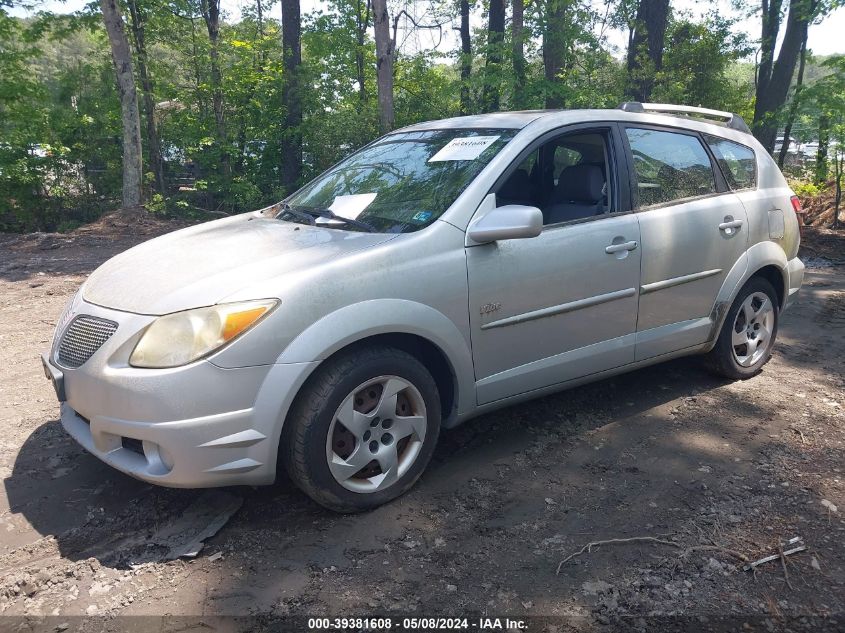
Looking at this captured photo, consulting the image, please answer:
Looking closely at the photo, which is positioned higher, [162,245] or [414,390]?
[162,245]

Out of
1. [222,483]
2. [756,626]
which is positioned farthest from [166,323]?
[756,626]

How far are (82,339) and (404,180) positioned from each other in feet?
6.03

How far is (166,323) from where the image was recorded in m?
2.81

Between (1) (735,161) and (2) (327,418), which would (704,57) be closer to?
(1) (735,161)

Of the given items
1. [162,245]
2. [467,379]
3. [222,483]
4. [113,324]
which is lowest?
[222,483]

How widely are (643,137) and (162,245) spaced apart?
9.73 feet

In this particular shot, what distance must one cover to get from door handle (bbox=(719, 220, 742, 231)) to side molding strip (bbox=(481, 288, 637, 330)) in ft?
3.02

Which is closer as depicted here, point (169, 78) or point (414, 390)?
point (414, 390)

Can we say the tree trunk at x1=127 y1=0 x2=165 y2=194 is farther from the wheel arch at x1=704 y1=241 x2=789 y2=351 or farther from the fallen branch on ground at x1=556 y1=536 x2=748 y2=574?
the fallen branch on ground at x1=556 y1=536 x2=748 y2=574

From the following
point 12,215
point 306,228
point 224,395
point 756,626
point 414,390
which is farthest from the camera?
point 12,215

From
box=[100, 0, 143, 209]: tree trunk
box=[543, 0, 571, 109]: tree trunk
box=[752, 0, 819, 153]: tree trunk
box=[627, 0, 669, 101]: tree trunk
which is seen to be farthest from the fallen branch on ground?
box=[752, 0, 819, 153]: tree trunk

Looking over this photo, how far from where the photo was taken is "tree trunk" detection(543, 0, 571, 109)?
14.4 metres

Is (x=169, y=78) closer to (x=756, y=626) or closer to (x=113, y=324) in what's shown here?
(x=113, y=324)

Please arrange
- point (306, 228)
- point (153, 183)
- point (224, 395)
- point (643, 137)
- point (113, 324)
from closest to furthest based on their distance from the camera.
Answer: point (224, 395), point (113, 324), point (306, 228), point (643, 137), point (153, 183)
